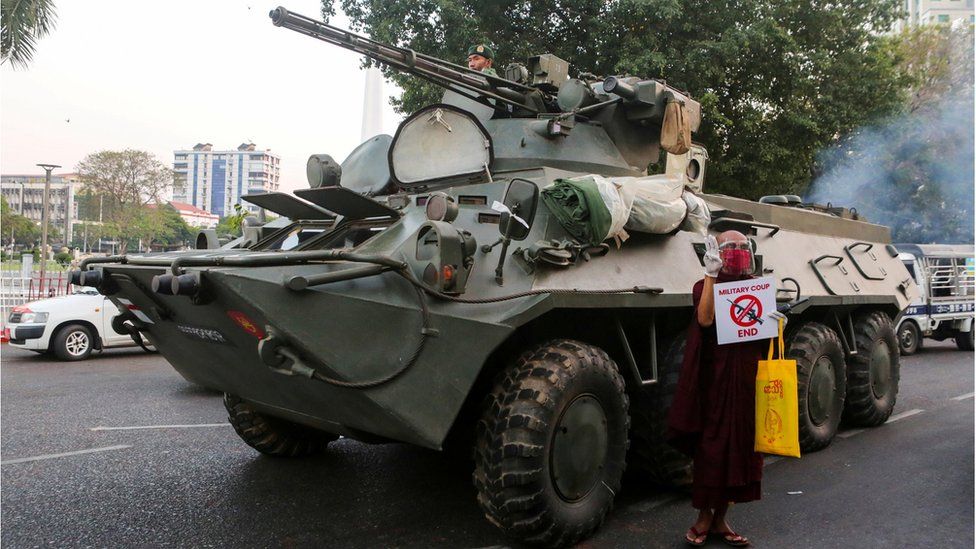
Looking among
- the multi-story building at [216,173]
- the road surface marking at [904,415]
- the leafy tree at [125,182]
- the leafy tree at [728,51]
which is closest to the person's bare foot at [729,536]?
the road surface marking at [904,415]

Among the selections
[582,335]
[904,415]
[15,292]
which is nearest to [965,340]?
[904,415]

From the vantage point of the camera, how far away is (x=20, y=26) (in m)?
14.5

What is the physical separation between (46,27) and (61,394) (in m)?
9.18

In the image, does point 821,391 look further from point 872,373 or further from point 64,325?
point 64,325

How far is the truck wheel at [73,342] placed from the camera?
462 inches

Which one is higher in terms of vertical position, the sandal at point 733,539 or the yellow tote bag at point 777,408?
the yellow tote bag at point 777,408

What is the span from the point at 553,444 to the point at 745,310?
3.77 feet

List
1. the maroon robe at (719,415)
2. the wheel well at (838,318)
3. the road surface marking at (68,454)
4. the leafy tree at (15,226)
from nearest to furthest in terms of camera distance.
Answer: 1. the maroon robe at (719,415)
2. the road surface marking at (68,454)
3. the wheel well at (838,318)
4. the leafy tree at (15,226)

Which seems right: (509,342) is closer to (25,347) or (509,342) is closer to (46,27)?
(25,347)

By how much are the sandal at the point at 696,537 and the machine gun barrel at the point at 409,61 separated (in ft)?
10.0

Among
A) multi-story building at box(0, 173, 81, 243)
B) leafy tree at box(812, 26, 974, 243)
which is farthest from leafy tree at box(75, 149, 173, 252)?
leafy tree at box(812, 26, 974, 243)

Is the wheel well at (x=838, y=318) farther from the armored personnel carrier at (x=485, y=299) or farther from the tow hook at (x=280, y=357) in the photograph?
the tow hook at (x=280, y=357)

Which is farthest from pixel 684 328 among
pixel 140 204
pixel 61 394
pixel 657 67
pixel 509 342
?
pixel 140 204

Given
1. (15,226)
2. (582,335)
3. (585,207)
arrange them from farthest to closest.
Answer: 1. (15,226)
2. (582,335)
3. (585,207)
